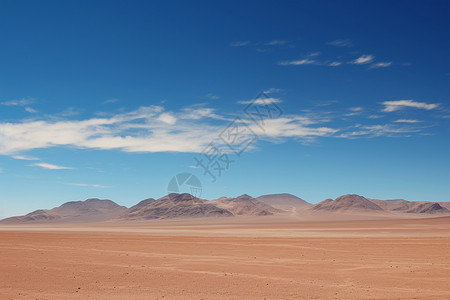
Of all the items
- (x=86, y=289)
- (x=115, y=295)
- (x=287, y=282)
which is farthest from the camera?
(x=287, y=282)

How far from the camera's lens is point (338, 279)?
15.9 m

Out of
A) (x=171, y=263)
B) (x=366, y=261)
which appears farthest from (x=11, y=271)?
(x=366, y=261)

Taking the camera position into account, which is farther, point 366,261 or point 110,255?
point 110,255

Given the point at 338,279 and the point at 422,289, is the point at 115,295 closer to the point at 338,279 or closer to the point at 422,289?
the point at 338,279

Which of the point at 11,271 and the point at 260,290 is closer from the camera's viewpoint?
the point at 260,290

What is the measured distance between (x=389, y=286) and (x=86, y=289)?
11.0 m

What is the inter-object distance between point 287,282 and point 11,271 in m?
12.5

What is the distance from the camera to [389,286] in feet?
47.1

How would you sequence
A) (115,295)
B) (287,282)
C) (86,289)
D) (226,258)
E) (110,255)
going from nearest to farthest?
(115,295) < (86,289) < (287,282) < (226,258) < (110,255)

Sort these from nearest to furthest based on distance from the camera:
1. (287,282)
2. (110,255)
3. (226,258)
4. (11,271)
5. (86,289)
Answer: (86,289) → (287,282) → (11,271) → (226,258) → (110,255)

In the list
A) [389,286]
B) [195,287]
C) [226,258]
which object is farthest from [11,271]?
[389,286]

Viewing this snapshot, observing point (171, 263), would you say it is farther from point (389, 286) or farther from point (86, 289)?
point (389, 286)

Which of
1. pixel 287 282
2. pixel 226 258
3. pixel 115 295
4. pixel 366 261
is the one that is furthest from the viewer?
pixel 226 258

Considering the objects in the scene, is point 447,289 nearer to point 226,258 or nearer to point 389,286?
point 389,286
